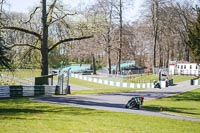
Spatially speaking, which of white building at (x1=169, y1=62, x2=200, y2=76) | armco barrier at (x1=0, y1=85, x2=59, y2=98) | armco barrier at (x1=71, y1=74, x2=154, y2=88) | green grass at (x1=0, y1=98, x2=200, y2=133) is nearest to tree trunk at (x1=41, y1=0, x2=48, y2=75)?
armco barrier at (x1=0, y1=85, x2=59, y2=98)

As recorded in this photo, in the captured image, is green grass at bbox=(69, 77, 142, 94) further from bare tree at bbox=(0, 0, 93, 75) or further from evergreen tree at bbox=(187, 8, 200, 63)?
evergreen tree at bbox=(187, 8, 200, 63)

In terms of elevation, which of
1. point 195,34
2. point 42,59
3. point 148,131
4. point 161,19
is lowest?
point 148,131

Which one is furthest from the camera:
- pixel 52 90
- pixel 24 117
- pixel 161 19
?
pixel 161 19

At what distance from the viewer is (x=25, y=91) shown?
97.1ft

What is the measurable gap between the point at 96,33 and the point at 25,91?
30.7ft

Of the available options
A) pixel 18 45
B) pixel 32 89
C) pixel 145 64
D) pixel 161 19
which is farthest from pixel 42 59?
pixel 145 64

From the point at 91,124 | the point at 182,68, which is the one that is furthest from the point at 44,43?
the point at 182,68

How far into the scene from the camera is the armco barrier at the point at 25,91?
92.0ft

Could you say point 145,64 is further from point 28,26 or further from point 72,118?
point 72,118

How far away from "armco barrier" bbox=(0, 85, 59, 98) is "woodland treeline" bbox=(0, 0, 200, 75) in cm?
353

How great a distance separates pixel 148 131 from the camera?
1460 centimetres

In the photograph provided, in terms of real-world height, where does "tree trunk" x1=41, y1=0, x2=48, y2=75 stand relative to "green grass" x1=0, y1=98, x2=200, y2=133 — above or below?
above

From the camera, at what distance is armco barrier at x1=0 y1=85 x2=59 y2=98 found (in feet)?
92.0

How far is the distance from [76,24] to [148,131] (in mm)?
21742
